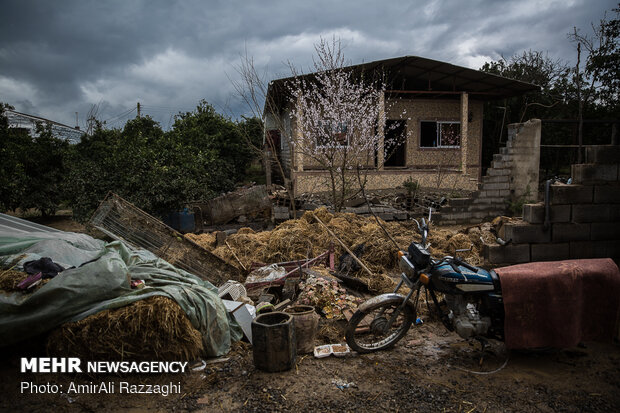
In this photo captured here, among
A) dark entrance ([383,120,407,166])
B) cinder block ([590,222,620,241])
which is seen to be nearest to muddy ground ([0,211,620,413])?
cinder block ([590,222,620,241])

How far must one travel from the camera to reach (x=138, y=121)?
694 inches

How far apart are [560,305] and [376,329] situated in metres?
1.74

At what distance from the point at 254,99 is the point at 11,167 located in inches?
335

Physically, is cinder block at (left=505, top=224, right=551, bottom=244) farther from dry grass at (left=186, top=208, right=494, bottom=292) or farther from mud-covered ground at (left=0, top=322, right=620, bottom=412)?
dry grass at (left=186, top=208, right=494, bottom=292)

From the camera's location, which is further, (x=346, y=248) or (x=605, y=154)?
(x=346, y=248)

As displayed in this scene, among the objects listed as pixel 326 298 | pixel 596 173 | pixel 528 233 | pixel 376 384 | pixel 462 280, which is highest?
pixel 596 173

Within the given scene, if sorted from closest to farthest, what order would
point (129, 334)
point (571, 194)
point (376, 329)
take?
point (129, 334), point (376, 329), point (571, 194)

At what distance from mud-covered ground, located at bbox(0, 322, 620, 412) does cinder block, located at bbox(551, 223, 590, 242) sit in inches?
57.8

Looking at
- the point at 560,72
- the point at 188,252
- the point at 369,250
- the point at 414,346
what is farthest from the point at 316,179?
the point at 560,72

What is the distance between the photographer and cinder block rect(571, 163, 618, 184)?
4.67 meters

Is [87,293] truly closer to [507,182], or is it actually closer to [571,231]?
[571,231]

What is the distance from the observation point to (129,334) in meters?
3.23

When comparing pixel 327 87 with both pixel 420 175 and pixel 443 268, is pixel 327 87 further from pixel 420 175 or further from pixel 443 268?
pixel 443 268

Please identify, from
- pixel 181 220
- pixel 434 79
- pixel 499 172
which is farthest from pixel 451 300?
pixel 434 79
